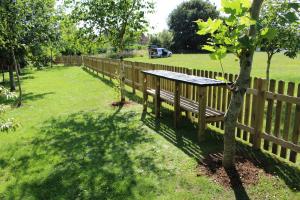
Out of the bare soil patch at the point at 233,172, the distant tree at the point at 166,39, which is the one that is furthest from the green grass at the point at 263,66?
the distant tree at the point at 166,39

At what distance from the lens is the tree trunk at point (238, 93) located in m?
3.63

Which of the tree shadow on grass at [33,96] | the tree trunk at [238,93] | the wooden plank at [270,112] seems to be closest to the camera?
the tree trunk at [238,93]

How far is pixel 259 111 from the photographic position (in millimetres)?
5262

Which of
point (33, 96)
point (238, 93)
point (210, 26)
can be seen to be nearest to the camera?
point (210, 26)

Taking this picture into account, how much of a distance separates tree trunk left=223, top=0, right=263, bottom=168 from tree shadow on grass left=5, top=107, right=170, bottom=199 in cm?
125

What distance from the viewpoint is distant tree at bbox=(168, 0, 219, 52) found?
201 feet

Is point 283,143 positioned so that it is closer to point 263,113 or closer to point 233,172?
point 263,113

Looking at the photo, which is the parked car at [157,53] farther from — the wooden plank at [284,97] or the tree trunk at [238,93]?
the tree trunk at [238,93]

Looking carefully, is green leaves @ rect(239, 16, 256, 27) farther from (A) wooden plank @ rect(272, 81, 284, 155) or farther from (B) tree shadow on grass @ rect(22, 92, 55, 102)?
(B) tree shadow on grass @ rect(22, 92, 55, 102)

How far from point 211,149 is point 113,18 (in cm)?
593

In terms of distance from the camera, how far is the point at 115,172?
4781mm

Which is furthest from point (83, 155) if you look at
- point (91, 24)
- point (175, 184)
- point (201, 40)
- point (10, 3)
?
point (201, 40)

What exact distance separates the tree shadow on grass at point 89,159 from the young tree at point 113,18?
9.71 feet

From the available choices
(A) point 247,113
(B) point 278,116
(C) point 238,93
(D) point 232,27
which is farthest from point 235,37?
(A) point 247,113
